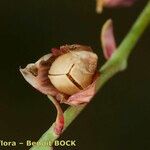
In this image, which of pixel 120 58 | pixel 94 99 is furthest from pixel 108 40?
pixel 94 99

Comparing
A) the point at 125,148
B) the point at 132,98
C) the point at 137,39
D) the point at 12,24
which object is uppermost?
the point at 12,24

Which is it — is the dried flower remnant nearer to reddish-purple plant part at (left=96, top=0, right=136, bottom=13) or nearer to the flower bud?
the flower bud

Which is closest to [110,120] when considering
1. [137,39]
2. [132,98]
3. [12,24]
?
[132,98]

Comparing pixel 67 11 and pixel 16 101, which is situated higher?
pixel 67 11

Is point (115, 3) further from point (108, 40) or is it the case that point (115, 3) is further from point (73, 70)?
point (73, 70)

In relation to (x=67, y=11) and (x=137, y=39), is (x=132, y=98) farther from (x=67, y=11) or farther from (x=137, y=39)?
(x=67, y=11)

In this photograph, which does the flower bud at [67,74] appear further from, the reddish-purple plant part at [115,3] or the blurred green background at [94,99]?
the reddish-purple plant part at [115,3]
